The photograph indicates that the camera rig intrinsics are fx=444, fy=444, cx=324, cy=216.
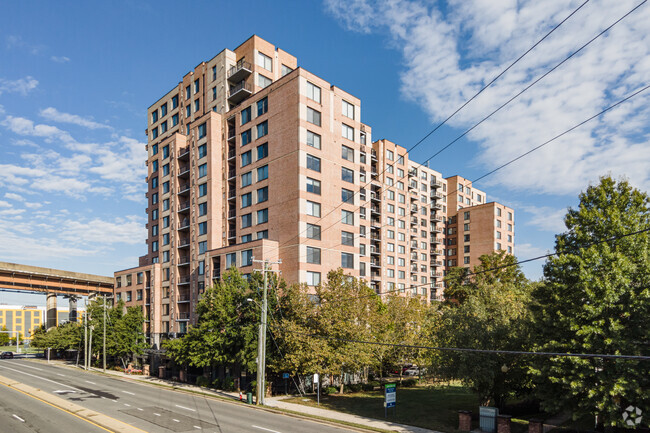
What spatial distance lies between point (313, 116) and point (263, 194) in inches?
457

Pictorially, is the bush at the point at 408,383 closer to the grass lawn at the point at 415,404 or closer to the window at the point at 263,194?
the grass lawn at the point at 415,404

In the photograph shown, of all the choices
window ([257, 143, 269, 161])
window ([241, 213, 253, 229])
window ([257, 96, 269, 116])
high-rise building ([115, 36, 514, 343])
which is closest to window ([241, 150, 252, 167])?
high-rise building ([115, 36, 514, 343])

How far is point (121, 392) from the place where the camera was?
42031mm

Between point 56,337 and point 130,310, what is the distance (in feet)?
83.5

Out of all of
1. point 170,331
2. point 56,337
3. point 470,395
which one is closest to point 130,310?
point 170,331

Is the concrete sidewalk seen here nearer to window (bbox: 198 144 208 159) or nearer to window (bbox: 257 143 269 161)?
window (bbox: 257 143 269 161)

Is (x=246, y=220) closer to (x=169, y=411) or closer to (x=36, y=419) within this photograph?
(x=169, y=411)

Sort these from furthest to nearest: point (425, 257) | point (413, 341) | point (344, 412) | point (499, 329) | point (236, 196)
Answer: point (425, 257), point (236, 196), point (413, 341), point (344, 412), point (499, 329)

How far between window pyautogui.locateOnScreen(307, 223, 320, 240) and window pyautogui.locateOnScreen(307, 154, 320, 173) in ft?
23.0

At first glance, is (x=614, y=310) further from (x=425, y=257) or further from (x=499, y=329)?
(x=425, y=257)

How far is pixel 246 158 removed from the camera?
59938 millimetres

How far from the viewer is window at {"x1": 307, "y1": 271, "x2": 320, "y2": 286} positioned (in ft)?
168

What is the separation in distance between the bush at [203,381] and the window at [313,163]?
26.6 meters

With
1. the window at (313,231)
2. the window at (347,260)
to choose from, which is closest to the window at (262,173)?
the window at (313,231)
